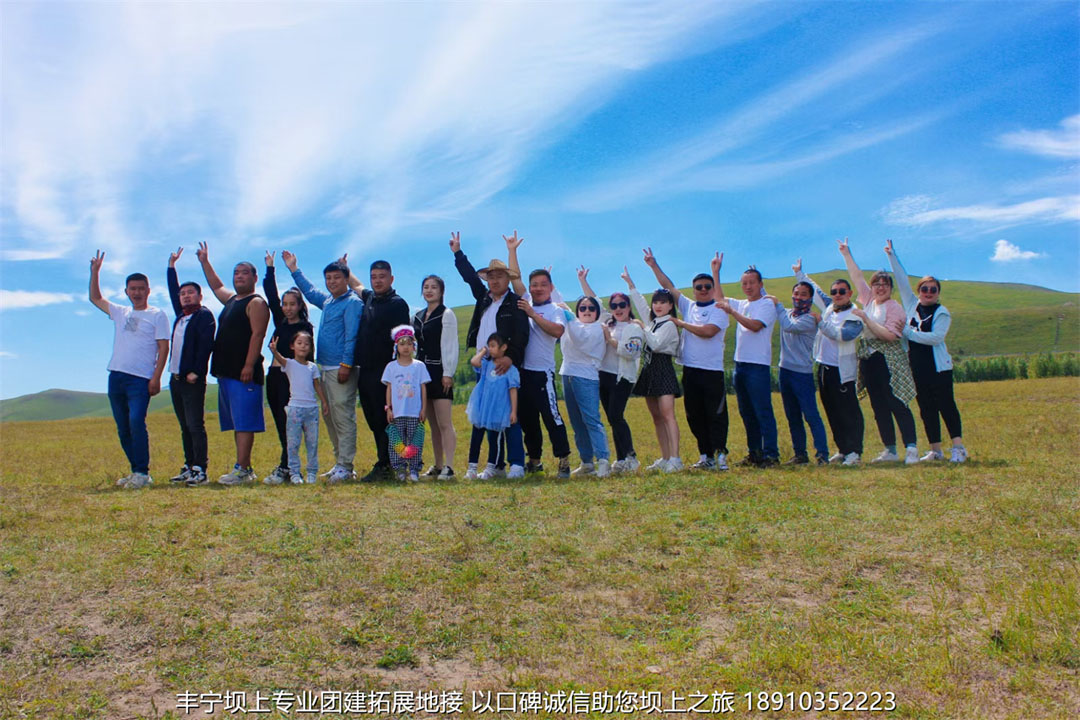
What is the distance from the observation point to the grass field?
12.9ft

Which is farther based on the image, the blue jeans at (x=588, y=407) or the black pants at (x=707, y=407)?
the black pants at (x=707, y=407)

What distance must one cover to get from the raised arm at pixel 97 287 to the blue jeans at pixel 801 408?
9.37 metres

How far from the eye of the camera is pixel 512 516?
704cm

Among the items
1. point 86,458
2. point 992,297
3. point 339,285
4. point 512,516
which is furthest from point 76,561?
point 992,297

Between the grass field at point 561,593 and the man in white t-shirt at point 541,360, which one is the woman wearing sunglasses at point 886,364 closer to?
the grass field at point 561,593

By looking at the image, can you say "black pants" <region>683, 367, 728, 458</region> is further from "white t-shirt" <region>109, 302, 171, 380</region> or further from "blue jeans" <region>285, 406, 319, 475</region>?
"white t-shirt" <region>109, 302, 171, 380</region>

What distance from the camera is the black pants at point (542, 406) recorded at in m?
9.70

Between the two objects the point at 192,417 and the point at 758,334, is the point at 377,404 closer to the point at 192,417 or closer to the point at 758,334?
the point at 192,417

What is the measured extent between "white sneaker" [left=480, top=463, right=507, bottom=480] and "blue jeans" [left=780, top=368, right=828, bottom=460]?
389cm

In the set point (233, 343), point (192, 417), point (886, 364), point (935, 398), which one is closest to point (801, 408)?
point (886, 364)

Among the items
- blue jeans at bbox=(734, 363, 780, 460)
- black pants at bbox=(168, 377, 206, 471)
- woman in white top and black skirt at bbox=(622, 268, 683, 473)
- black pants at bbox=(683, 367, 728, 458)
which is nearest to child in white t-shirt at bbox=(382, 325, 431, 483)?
black pants at bbox=(168, 377, 206, 471)

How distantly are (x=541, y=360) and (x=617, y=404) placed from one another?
118cm

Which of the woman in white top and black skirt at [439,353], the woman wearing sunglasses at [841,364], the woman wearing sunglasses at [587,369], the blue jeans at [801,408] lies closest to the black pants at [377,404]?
the woman in white top and black skirt at [439,353]

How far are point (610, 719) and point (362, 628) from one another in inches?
68.1
